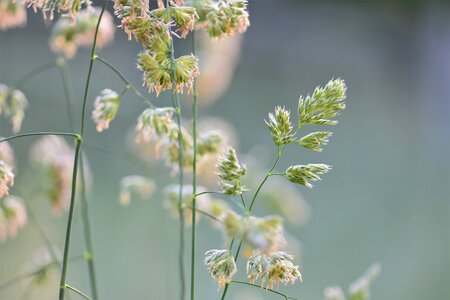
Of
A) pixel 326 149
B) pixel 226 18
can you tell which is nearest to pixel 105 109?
pixel 226 18

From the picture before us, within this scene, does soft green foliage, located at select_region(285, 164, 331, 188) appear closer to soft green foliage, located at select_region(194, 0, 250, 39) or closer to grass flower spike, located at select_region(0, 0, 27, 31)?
soft green foliage, located at select_region(194, 0, 250, 39)

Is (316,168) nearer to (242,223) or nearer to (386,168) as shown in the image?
(242,223)

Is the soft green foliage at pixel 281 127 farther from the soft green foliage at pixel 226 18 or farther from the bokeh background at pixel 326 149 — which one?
the bokeh background at pixel 326 149

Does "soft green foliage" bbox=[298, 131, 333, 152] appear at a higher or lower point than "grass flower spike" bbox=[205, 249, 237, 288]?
higher

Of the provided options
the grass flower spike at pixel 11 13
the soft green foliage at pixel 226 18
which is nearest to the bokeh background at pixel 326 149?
the grass flower spike at pixel 11 13

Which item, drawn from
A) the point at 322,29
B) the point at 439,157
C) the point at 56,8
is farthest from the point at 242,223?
the point at 322,29

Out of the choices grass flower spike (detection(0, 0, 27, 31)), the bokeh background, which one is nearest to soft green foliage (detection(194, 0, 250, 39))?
grass flower spike (detection(0, 0, 27, 31))
